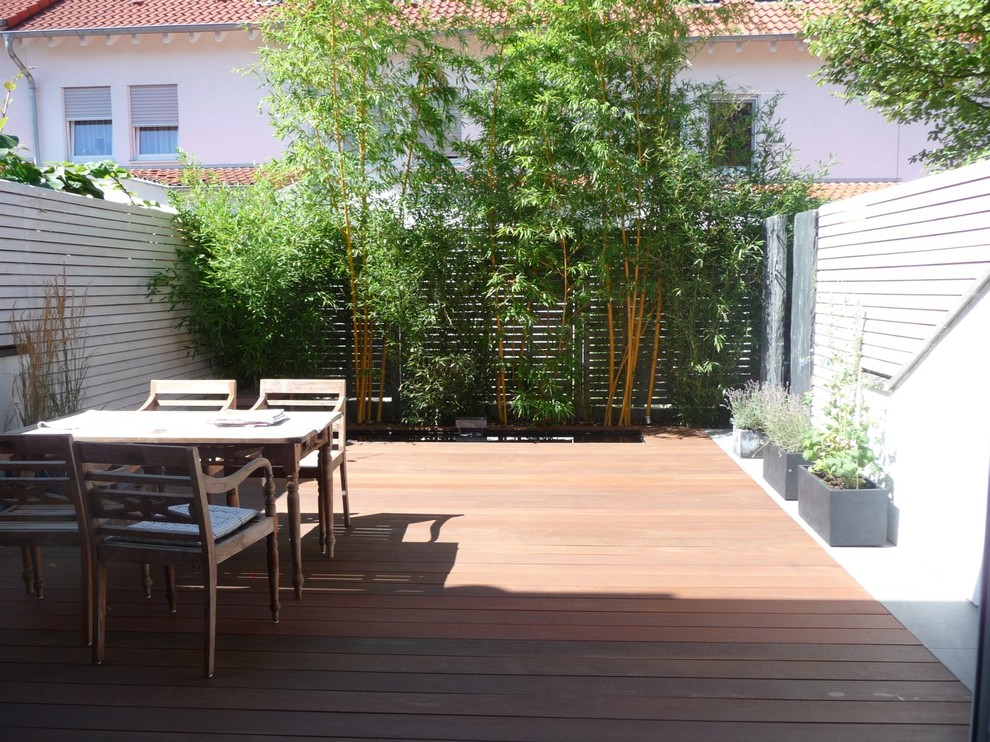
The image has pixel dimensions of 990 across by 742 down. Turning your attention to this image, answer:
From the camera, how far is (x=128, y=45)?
464 inches

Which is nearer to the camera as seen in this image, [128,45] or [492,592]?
[492,592]

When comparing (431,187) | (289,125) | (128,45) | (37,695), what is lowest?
(37,695)

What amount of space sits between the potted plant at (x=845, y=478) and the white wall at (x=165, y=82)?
358 inches

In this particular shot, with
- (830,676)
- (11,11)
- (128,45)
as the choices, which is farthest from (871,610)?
(11,11)

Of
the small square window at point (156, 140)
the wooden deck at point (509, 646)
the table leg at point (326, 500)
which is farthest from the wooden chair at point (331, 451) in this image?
the small square window at point (156, 140)

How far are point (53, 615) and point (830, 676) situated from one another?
9.12 feet

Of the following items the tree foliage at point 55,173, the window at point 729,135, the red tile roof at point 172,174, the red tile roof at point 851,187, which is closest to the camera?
the tree foliage at point 55,173

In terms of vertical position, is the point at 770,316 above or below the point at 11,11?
below

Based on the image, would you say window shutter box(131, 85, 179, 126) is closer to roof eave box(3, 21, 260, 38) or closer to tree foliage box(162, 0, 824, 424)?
roof eave box(3, 21, 260, 38)

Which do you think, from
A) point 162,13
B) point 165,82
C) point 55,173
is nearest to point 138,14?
point 162,13

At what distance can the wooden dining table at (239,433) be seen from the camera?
348cm

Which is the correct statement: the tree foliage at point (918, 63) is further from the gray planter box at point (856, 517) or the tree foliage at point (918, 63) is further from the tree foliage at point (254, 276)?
the tree foliage at point (254, 276)

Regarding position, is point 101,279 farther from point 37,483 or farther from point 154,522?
point 154,522

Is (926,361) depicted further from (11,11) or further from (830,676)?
(11,11)
